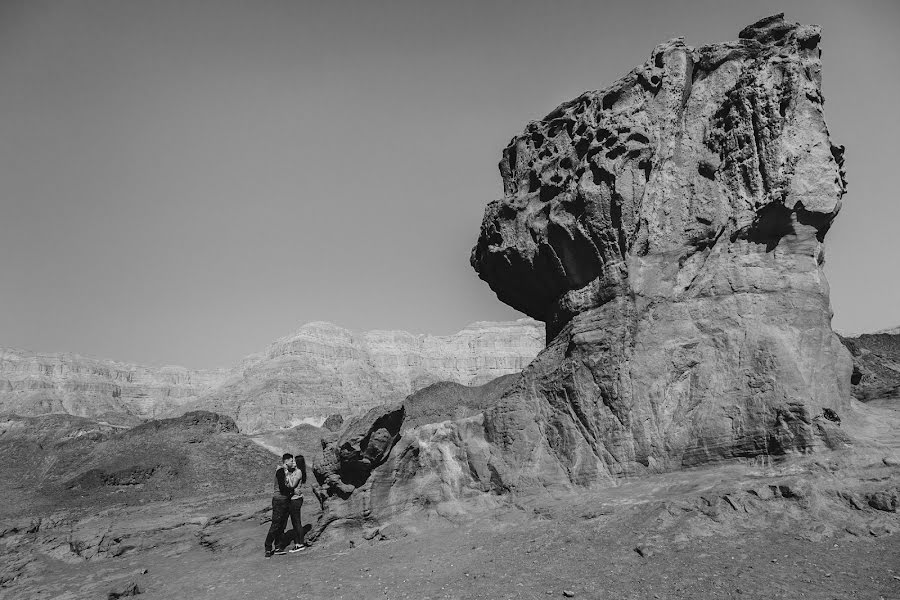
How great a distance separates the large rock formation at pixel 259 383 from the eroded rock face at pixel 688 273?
118m

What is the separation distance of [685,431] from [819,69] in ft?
27.3

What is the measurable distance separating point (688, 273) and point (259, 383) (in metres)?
155

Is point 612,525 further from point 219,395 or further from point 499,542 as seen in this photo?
point 219,395

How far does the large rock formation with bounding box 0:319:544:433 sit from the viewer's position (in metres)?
140

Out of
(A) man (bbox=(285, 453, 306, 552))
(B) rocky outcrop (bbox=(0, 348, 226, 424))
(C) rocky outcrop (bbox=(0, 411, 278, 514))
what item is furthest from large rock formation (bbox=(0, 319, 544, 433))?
(A) man (bbox=(285, 453, 306, 552))

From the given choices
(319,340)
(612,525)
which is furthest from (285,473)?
(319,340)

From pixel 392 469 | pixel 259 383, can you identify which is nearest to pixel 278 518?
pixel 392 469

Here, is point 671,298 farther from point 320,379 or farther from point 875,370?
point 320,379

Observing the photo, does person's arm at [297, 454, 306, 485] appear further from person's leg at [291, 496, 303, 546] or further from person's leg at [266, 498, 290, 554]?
person's leg at [266, 498, 290, 554]

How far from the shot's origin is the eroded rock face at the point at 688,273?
10430 millimetres

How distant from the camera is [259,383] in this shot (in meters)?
155

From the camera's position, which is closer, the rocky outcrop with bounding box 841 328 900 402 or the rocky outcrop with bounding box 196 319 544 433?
the rocky outcrop with bounding box 841 328 900 402

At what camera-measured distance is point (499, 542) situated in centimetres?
988

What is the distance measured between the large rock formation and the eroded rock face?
117760 millimetres
